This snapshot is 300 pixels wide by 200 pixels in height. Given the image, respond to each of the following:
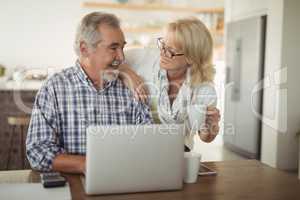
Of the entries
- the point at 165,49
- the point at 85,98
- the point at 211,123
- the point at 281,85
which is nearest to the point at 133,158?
the point at 211,123

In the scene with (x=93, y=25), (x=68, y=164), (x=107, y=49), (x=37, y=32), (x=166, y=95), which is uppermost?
(x=37, y=32)

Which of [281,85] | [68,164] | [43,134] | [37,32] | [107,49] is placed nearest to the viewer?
[68,164]

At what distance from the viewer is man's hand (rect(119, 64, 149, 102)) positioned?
193 centimetres

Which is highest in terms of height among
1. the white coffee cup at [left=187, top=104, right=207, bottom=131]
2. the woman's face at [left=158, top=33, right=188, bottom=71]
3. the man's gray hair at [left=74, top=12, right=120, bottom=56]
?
the man's gray hair at [left=74, top=12, right=120, bottom=56]

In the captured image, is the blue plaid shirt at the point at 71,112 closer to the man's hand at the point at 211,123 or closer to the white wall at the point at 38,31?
the man's hand at the point at 211,123

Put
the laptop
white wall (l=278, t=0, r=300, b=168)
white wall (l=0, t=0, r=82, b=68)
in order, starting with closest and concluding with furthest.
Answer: the laptop < white wall (l=278, t=0, r=300, b=168) < white wall (l=0, t=0, r=82, b=68)

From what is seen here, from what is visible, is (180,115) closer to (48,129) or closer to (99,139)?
(48,129)

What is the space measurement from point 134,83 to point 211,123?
463mm

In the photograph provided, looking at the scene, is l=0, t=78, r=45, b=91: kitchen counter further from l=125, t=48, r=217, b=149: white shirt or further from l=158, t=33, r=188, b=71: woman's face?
l=158, t=33, r=188, b=71: woman's face

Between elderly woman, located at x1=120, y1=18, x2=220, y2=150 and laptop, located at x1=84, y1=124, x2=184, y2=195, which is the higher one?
elderly woman, located at x1=120, y1=18, x2=220, y2=150

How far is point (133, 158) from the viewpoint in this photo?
1.24 metres

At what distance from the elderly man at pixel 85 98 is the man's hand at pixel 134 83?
3 centimetres

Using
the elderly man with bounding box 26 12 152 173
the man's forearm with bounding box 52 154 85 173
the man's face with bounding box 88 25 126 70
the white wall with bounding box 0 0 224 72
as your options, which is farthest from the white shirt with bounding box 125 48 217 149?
the white wall with bounding box 0 0 224 72

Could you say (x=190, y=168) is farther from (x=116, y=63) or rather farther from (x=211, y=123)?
(x=116, y=63)
